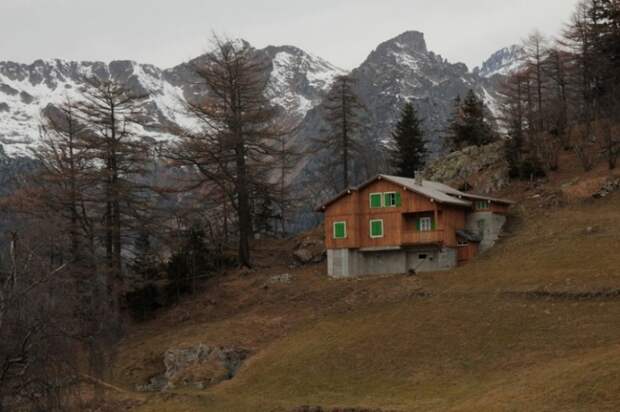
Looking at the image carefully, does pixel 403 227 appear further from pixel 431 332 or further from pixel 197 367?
pixel 197 367

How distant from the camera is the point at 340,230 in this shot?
2034 inches

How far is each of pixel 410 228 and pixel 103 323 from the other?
27.9 metres

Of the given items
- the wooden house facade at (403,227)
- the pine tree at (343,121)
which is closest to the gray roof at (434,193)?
the wooden house facade at (403,227)

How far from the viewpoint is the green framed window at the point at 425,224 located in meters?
49.7

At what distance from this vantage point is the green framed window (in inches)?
1956

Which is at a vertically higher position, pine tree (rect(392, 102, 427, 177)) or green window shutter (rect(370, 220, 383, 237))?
pine tree (rect(392, 102, 427, 177))

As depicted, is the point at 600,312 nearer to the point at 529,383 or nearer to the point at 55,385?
the point at 529,383

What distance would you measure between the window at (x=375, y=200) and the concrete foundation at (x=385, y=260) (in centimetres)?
295

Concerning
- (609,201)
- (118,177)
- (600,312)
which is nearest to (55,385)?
(600,312)

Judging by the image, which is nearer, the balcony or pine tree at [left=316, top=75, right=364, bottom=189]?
the balcony

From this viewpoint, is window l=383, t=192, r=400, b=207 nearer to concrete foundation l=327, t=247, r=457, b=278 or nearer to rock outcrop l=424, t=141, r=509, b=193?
concrete foundation l=327, t=247, r=457, b=278

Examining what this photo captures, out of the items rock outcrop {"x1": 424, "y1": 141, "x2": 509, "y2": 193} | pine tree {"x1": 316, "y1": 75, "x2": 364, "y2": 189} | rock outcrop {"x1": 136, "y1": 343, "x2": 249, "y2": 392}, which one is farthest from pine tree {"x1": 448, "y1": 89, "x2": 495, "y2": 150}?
rock outcrop {"x1": 136, "y1": 343, "x2": 249, "y2": 392}

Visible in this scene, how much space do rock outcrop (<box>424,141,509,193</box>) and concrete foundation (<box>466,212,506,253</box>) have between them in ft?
30.5

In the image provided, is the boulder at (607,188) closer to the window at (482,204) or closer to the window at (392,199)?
the window at (482,204)
